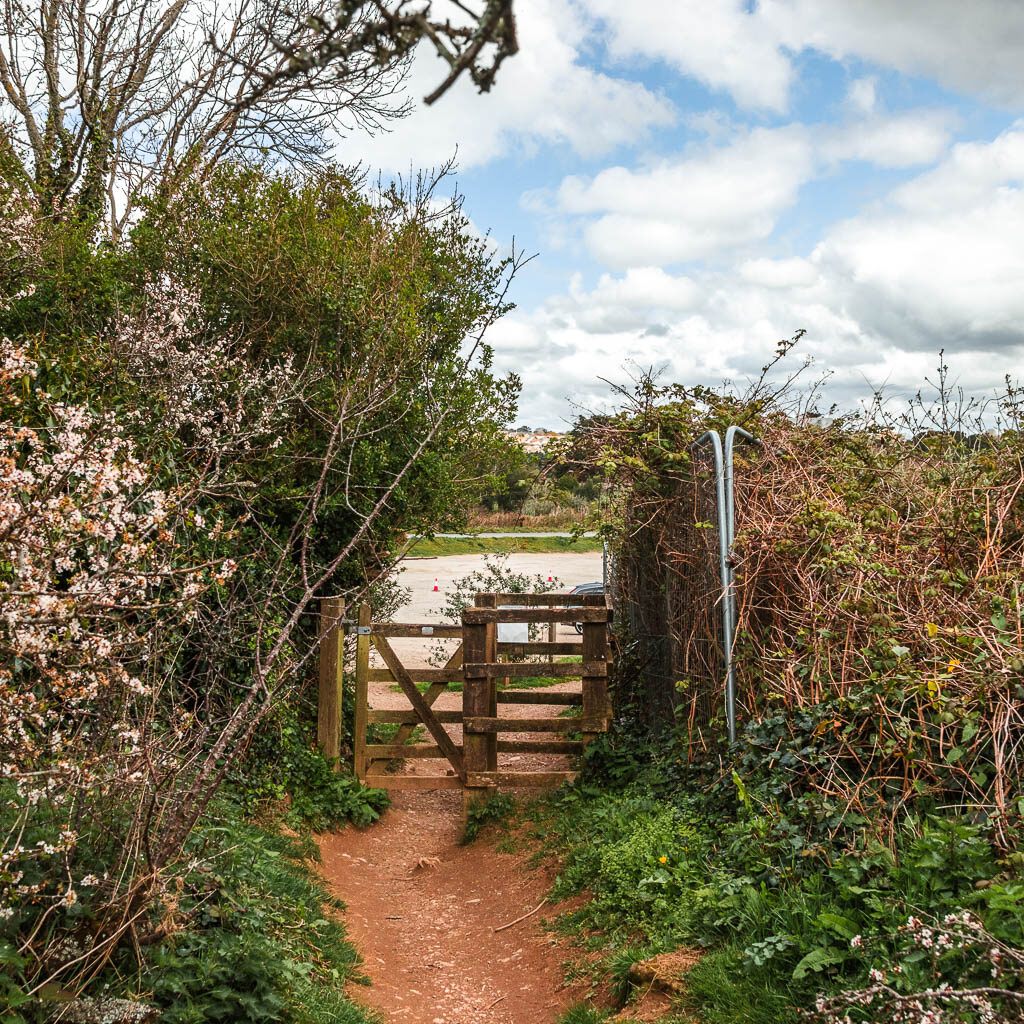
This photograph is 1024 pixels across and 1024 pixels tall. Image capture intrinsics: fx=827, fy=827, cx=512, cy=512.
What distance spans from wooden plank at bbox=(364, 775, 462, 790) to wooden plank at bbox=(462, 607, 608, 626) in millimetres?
1474

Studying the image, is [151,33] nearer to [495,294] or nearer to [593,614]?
[495,294]

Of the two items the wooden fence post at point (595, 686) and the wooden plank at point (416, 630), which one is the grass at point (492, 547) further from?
the wooden fence post at point (595, 686)

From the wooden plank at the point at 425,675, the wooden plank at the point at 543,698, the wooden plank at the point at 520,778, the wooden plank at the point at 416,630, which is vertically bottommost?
the wooden plank at the point at 520,778

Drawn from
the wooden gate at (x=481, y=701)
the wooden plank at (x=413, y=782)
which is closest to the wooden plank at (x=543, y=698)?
the wooden gate at (x=481, y=701)

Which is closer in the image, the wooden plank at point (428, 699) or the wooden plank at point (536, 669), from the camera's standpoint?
the wooden plank at point (536, 669)

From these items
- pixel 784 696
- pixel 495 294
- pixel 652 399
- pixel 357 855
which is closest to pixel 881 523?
pixel 784 696

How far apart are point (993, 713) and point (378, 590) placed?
26.8ft

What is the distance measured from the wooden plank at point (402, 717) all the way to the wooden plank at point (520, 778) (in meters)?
0.58

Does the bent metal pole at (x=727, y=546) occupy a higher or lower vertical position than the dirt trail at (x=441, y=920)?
higher

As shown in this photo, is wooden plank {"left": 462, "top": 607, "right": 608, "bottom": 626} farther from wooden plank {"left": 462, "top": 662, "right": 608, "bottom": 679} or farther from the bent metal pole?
the bent metal pole

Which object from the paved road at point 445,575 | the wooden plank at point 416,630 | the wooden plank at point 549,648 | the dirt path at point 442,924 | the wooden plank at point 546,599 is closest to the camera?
the dirt path at point 442,924

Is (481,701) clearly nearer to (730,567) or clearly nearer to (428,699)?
(428,699)

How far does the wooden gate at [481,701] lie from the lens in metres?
7.41

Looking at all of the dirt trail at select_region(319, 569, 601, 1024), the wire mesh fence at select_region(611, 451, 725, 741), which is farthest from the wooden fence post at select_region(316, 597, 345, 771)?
the wire mesh fence at select_region(611, 451, 725, 741)
